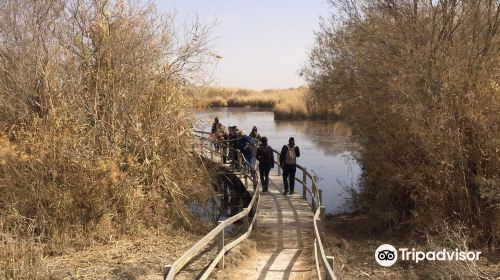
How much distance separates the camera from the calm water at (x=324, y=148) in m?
18.7

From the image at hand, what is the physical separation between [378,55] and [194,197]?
663cm

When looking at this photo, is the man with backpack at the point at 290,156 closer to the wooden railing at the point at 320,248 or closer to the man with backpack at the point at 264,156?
the man with backpack at the point at 264,156

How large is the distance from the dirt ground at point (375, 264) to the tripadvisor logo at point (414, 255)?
0.39ft

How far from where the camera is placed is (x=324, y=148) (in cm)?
3097

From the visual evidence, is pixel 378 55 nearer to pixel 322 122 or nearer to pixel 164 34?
pixel 164 34

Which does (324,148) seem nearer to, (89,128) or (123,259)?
(89,128)

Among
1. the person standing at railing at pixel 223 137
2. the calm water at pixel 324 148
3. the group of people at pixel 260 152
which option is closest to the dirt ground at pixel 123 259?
the calm water at pixel 324 148

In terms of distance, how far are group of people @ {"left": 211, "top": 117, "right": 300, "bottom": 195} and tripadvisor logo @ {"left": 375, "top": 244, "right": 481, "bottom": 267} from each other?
164 inches

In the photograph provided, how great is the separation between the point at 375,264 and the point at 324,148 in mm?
20666

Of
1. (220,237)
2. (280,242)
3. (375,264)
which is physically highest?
(220,237)

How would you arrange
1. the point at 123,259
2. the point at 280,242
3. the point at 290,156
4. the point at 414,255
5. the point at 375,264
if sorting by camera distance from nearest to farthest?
1. the point at 123,259
2. the point at 375,264
3. the point at 414,255
4. the point at 280,242
5. the point at 290,156

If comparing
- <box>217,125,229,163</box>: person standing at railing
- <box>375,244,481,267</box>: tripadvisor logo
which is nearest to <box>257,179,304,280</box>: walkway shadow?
<box>375,244,481,267</box>: tripadvisor logo

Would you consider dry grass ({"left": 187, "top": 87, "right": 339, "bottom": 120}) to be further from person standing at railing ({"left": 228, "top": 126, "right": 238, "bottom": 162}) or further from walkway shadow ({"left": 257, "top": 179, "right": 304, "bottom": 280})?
walkway shadow ({"left": 257, "top": 179, "right": 304, "bottom": 280})

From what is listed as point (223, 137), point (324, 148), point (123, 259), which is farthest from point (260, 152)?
point (324, 148)
